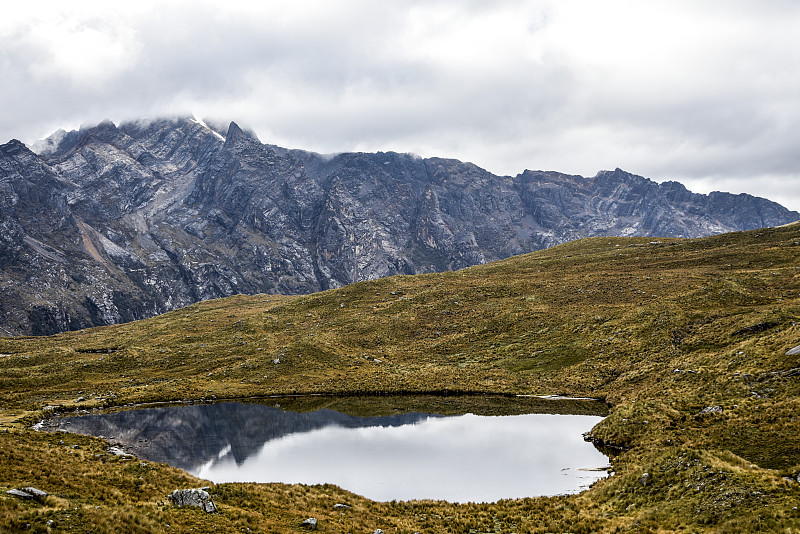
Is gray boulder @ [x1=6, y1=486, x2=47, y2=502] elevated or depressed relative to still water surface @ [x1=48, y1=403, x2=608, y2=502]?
elevated

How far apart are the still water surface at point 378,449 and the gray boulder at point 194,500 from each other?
12117 millimetres

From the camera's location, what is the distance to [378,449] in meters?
46.2

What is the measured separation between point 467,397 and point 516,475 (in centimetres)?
2943

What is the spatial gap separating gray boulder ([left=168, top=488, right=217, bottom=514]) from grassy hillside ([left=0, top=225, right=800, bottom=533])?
96cm

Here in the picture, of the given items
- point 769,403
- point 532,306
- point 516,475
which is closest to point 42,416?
point 516,475

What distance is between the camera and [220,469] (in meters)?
41.6

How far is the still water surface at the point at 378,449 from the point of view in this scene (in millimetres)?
36719

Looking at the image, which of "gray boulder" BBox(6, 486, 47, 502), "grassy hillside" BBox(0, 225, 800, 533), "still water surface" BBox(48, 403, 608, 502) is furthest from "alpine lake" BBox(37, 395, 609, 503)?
"gray boulder" BBox(6, 486, 47, 502)

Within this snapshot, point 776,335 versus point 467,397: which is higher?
point 776,335

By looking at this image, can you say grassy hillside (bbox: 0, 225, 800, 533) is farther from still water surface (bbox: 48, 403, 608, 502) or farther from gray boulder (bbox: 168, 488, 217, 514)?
still water surface (bbox: 48, 403, 608, 502)

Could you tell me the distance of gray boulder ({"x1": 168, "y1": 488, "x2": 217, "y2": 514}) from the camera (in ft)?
84.3

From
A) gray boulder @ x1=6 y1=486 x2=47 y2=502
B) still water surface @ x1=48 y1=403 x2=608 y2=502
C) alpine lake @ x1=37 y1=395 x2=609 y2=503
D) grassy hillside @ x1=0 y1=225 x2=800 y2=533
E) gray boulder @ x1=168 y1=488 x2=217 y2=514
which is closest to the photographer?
gray boulder @ x1=6 y1=486 x2=47 y2=502

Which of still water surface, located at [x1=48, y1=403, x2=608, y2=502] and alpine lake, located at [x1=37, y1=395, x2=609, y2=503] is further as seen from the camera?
alpine lake, located at [x1=37, y1=395, x2=609, y2=503]

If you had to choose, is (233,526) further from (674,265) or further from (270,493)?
(674,265)
